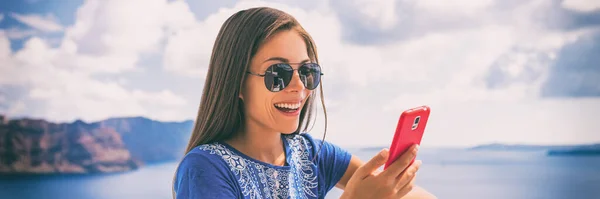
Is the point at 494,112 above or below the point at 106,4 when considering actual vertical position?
below

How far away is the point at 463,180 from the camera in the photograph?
3.59m

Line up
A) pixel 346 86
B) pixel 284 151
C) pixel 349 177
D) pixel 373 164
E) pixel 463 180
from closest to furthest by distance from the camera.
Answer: pixel 373 164 → pixel 284 151 → pixel 349 177 → pixel 346 86 → pixel 463 180

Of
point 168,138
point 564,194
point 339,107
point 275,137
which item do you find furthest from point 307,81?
point 564,194

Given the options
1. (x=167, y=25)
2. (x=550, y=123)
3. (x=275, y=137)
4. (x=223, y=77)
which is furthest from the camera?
(x=550, y=123)

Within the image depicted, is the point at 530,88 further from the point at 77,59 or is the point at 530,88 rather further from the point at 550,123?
the point at 77,59

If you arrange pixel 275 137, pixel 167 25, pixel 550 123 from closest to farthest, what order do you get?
pixel 275 137
pixel 167 25
pixel 550 123

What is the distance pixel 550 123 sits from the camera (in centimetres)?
362

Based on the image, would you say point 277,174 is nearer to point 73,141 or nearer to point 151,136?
point 151,136

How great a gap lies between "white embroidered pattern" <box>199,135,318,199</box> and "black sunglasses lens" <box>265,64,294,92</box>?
0.17 m

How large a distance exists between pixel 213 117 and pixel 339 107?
2148 mm

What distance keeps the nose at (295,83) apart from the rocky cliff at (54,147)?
7.95 feet

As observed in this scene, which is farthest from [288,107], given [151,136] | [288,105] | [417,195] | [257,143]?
[151,136]

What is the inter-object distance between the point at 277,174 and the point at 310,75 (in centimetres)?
24

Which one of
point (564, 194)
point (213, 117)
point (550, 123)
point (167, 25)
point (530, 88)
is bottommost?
point (564, 194)
